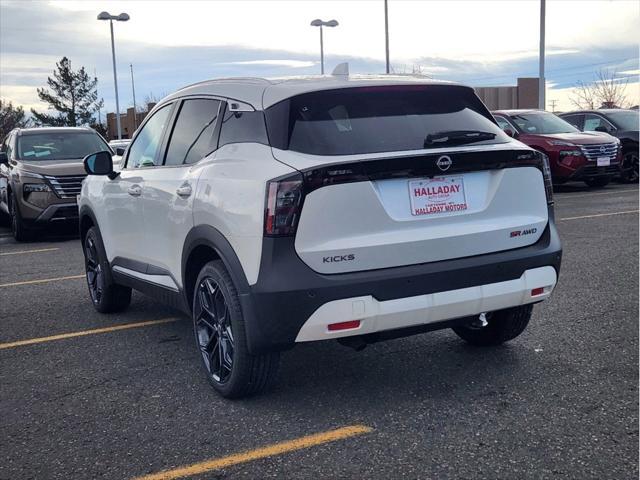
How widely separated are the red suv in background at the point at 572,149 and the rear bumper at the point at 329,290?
36.9 ft

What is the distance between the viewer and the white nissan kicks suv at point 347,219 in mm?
3707

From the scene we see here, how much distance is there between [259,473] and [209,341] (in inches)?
48.2

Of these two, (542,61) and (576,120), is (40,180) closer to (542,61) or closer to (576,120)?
(576,120)

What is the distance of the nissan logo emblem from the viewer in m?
3.89

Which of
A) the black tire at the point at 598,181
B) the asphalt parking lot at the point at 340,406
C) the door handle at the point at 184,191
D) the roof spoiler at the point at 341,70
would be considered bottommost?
the black tire at the point at 598,181

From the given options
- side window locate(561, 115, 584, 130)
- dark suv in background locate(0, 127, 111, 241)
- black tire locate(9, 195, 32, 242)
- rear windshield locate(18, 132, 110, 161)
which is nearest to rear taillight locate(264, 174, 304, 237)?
dark suv in background locate(0, 127, 111, 241)

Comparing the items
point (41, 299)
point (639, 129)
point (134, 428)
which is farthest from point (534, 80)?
point (134, 428)

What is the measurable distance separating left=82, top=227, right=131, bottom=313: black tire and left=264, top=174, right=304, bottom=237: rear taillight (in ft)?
9.56

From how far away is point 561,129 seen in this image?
16359 mm

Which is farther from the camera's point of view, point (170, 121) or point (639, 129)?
point (639, 129)

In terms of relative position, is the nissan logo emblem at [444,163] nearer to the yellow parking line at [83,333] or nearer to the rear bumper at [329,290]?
the rear bumper at [329,290]

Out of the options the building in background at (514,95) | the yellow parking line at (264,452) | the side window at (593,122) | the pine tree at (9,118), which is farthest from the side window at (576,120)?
the pine tree at (9,118)

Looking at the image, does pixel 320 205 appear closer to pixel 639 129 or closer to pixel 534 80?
pixel 639 129

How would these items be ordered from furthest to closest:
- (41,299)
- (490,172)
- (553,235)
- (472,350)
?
(41,299)
(472,350)
(553,235)
(490,172)
